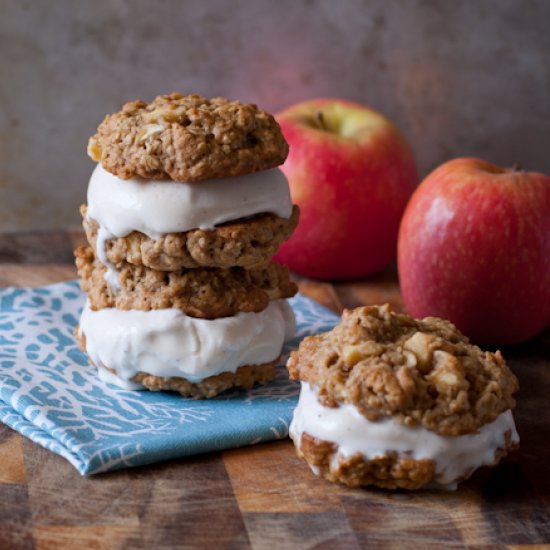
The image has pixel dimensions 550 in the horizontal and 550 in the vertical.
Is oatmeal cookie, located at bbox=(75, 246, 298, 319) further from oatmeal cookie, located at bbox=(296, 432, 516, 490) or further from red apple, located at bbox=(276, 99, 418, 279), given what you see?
red apple, located at bbox=(276, 99, 418, 279)

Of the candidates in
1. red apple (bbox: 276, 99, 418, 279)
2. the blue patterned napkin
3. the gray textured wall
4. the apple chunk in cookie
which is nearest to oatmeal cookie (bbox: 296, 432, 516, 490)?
the apple chunk in cookie

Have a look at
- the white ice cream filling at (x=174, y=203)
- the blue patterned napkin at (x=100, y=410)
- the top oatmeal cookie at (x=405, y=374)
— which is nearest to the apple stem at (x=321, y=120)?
the blue patterned napkin at (x=100, y=410)

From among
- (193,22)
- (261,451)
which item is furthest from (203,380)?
(193,22)

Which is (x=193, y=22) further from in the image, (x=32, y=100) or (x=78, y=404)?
(x=78, y=404)

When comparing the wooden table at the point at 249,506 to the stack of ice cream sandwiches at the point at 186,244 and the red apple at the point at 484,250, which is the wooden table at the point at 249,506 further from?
the red apple at the point at 484,250

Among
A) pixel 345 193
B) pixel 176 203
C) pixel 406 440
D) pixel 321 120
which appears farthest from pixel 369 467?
pixel 321 120
